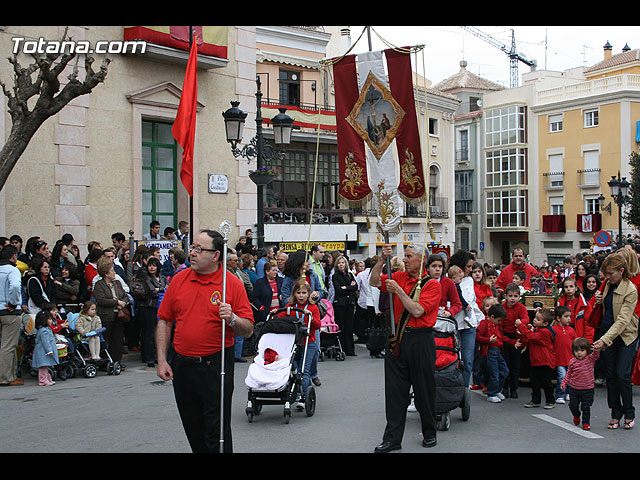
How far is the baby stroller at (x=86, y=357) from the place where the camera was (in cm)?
1027

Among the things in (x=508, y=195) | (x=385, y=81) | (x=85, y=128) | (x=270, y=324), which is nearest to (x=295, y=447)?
(x=270, y=324)

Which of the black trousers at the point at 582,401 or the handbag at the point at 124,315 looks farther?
the handbag at the point at 124,315

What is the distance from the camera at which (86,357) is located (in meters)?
10.5

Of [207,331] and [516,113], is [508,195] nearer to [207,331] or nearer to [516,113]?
[516,113]

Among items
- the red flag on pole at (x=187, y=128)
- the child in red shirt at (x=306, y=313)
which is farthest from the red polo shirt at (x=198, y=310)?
the red flag on pole at (x=187, y=128)

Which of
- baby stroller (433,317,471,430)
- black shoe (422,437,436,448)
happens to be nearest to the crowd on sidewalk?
baby stroller (433,317,471,430)

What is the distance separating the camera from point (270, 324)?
27.1ft

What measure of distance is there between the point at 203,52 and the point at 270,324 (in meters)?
10.0

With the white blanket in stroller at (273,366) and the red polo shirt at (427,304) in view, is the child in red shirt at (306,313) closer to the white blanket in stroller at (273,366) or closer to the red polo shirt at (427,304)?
the white blanket in stroller at (273,366)

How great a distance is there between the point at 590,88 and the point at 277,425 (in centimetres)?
4444

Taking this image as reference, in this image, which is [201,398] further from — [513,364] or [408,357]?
[513,364]

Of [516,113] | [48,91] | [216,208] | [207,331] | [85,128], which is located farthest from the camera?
[516,113]

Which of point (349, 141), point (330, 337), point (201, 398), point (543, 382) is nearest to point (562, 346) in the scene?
point (543, 382)

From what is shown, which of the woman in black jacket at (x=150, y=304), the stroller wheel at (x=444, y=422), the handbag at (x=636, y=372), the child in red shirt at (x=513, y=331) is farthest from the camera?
the woman in black jacket at (x=150, y=304)
